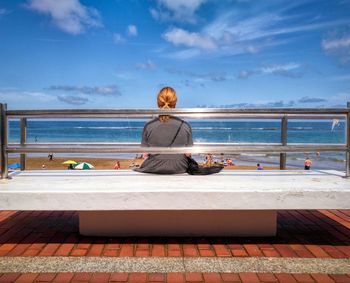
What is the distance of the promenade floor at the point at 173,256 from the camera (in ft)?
9.46

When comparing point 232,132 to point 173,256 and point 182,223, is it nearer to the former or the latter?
point 182,223

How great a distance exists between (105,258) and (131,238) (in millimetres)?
568

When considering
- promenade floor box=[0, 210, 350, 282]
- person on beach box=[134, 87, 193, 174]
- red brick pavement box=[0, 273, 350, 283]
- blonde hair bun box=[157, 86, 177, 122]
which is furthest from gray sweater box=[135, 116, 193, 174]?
red brick pavement box=[0, 273, 350, 283]

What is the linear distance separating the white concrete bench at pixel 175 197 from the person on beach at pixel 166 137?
0.13 metres

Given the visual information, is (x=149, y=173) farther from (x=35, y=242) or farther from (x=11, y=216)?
(x=11, y=216)

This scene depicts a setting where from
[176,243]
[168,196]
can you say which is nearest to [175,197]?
[168,196]

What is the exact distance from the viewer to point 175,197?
9.95 ft

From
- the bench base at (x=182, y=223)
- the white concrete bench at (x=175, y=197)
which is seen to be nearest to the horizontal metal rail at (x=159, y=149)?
the white concrete bench at (x=175, y=197)

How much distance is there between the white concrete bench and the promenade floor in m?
0.15

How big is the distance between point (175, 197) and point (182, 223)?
85cm

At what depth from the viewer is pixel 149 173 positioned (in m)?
3.87

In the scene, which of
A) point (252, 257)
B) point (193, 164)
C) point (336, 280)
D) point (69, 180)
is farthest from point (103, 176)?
point (336, 280)

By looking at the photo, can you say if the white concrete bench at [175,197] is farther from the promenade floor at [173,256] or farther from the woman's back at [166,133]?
the woman's back at [166,133]

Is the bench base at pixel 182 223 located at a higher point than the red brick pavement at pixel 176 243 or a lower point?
higher
